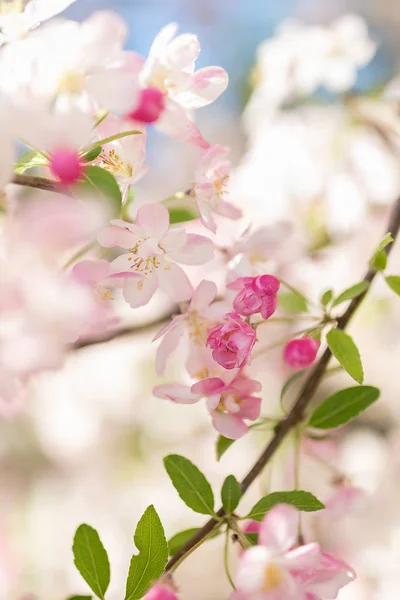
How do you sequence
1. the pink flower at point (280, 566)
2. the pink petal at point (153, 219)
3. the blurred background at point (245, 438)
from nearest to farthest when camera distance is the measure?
the pink flower at point (280, 566)
the pink petal at point (153, 219)
the blurred background at point (245, 438)

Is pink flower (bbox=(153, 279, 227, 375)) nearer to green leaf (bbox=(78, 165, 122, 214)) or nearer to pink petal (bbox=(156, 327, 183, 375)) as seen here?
pink petal (bbox=(156, 327, 183, 375))

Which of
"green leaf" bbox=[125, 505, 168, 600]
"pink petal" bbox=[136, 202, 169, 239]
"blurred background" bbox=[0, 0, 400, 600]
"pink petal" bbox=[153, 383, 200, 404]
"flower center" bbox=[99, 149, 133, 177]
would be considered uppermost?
"flower center" bbox=[99, 149, 133, 177]

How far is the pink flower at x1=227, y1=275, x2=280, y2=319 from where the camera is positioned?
0.57 metres

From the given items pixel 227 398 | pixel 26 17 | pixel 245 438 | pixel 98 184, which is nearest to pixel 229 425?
pixel 227 398

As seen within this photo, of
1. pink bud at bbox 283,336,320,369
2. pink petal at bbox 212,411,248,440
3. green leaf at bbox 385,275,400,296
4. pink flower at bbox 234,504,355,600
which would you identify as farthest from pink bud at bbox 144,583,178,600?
green leaf at bbox 385,275,400,296

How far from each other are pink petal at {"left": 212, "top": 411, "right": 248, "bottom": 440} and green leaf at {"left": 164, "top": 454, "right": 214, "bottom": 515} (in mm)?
Result: 42

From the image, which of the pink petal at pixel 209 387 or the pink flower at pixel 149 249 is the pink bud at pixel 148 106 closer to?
the pink flower at pixel 149 249

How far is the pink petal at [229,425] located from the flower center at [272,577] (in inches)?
6.0

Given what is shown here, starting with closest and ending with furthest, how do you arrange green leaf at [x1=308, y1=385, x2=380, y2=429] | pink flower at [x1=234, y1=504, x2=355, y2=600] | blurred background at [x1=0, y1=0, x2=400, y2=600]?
pink flower at [x1=234, y1=504, x2=355, y2=600] → green leaf at [x1=308, y1=385, x2=380, y2=429] → blurred background at [x1=0, y1=0, x2=400, y2=600]

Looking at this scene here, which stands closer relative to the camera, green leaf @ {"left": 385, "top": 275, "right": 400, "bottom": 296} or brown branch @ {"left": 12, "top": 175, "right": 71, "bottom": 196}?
brown branch @ {"left": 12, "top": 175, "right": 71, "bottom": 196}

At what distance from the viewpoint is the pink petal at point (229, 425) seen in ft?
1.98

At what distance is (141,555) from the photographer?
21.9 inches

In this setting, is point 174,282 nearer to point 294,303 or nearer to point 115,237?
point 115,237

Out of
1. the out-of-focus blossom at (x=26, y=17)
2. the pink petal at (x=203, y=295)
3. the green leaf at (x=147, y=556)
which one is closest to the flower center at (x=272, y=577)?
the green leaf at (x=147, y=556)
